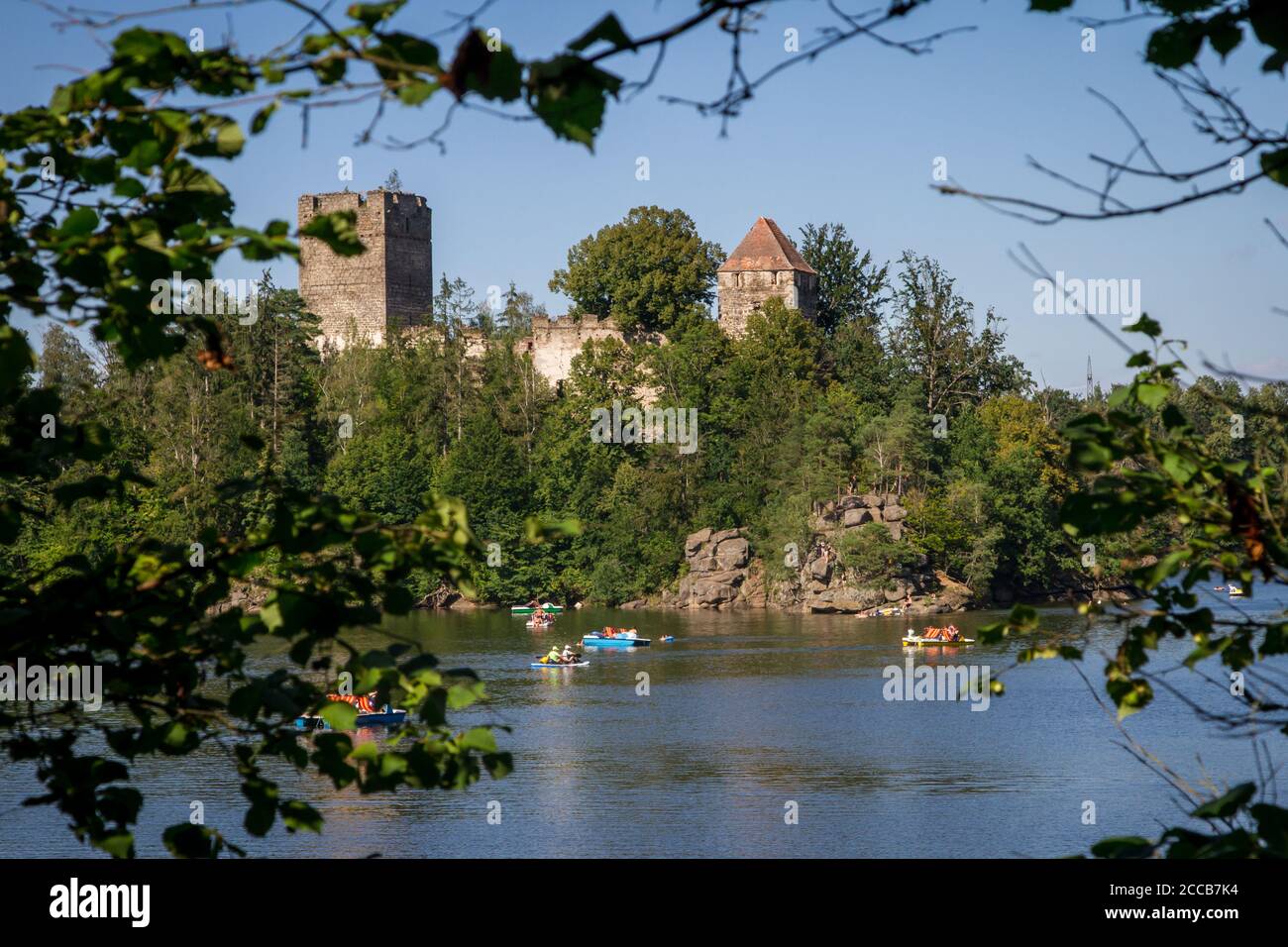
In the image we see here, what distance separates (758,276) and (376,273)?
581 inches

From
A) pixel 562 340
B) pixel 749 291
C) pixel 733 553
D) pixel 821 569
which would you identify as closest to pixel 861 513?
pixel 821 569

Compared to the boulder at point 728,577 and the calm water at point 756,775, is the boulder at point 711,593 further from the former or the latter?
the calm water at point 756,775

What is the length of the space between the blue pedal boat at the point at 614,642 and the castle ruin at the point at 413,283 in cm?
1915

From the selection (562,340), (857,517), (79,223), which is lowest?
(857,517)

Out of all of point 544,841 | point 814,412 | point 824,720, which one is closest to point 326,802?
point 544,841

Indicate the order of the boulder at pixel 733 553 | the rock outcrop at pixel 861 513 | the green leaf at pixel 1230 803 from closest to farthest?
the green leaf at pixel 1230 803 → the rock outcrop at pixel 861 513 → the boulder at pixel 733 553

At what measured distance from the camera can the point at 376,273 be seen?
6344 cm

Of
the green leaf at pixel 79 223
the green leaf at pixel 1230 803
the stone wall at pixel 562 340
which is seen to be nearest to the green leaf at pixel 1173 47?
the green leaf at pixel 1230 803

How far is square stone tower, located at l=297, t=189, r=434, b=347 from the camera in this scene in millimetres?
63281

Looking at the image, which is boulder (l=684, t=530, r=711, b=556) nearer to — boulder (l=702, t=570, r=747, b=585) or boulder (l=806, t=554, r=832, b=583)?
boulder (l=702, t=570, r=747, b=585)

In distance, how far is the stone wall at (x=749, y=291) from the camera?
196 feet

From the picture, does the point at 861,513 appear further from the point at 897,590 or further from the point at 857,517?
the point at 897,590
